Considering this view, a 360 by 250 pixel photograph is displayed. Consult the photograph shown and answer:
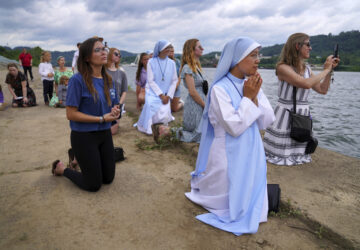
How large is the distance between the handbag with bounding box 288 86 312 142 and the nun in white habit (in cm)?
296

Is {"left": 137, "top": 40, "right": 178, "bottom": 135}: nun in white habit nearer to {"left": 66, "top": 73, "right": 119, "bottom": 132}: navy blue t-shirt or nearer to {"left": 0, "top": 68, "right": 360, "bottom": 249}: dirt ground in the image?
{"left": 0, "top": 68, "right": 360, "bottom": 249}: dirt ground

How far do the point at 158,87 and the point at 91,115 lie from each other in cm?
315

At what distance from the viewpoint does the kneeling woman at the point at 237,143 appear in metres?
2.46

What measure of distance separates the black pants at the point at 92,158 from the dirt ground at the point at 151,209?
0.43ft

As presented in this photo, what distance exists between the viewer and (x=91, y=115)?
292 centimetres

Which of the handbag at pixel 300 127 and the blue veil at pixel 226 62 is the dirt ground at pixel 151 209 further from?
the blue veil at pixel 226 62

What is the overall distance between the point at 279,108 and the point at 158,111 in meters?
2.73

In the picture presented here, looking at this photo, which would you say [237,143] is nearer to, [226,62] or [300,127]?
[226,62]

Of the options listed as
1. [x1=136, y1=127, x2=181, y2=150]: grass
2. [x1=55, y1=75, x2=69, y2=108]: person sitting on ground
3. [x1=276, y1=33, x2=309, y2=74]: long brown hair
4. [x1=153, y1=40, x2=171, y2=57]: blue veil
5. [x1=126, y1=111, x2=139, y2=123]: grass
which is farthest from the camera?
[x1=55, y1=75, x2=69, y2=108]: person sitting on ground

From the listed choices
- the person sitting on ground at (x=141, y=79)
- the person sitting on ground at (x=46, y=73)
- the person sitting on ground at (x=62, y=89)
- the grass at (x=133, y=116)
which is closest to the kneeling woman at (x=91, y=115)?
the grass at (x=133, y=116)

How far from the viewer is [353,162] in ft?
13.3

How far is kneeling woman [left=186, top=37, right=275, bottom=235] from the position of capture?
8.07 feet

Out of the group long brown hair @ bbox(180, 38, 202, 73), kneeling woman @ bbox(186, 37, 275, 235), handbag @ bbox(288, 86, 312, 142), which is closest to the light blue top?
kneeling woman @ bbox(186, 37, 275, 235)

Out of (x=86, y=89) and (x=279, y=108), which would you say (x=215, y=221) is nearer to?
(x=86, y=89)
